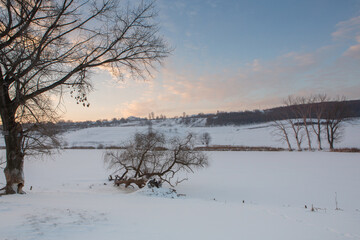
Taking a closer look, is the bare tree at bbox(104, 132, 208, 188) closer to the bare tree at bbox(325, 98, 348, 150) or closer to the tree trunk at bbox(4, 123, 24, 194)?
the tree trunk at bbox(4, 123, 24, 194)

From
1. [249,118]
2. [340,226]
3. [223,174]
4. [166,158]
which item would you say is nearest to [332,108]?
[223,174]

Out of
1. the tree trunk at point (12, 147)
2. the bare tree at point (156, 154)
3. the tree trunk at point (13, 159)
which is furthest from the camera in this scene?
the bare tree at point (156, 154)

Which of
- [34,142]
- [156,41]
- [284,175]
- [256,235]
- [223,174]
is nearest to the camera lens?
[256,235]

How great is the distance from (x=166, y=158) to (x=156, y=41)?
940 centimetres

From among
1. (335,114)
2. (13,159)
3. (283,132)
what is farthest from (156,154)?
(283,132)

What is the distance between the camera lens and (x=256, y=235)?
14.8 ft

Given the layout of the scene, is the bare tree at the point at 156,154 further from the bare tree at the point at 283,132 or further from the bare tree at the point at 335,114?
the bare tree at the point at 335,114

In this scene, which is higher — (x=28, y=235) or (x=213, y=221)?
(x=28, y=235)

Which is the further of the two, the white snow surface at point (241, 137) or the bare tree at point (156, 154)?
the white snow surface at point (241, 137)

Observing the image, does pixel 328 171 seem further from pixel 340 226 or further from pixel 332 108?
pixel 332 108

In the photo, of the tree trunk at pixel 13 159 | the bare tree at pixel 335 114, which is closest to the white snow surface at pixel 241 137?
the bare tree at pixel 335 114

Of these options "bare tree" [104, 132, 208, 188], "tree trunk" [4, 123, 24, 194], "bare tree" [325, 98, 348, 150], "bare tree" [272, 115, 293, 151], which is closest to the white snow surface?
"bare tree" [272, 115, 293, 151]

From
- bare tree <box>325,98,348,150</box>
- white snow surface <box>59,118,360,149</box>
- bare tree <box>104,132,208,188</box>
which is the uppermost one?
bare tree <box>325,98,348,150</box>

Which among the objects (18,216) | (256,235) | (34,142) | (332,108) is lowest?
(256,235)
